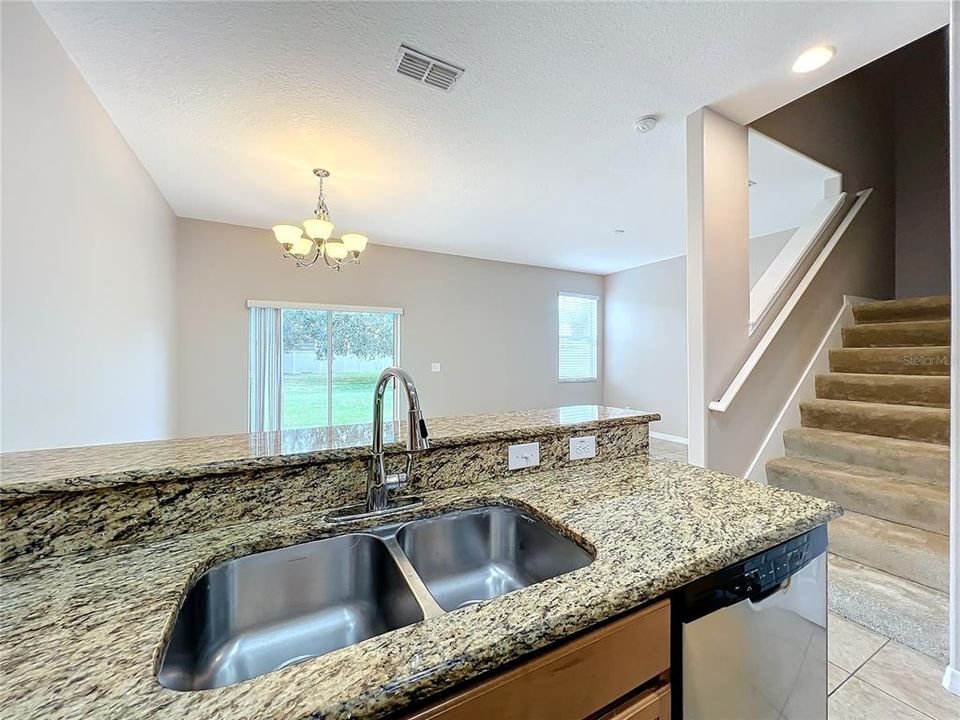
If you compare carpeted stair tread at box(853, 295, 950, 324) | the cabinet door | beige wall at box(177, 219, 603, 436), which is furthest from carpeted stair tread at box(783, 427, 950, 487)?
beige wall at box(177, 219, 603, 436)

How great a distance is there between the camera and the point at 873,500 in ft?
6.72

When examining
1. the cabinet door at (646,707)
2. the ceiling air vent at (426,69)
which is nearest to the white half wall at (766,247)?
the ceiling air vent at (426,69)

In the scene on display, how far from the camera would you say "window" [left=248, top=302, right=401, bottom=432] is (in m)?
4.48

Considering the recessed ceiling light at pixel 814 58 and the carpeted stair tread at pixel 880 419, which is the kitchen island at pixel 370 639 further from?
the recessed ceiling light at pixel 814 58

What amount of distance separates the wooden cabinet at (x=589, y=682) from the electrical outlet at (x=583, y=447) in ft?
2.10

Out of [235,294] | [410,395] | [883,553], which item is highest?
[235,294]

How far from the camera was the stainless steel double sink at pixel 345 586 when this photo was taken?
77 cm

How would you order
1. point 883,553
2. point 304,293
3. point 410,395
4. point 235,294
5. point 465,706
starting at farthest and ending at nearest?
point 304,293
point 235,294
point 883,553
point 410,395
point 465,706

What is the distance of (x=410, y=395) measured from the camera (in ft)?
3.03

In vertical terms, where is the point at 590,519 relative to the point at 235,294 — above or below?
below

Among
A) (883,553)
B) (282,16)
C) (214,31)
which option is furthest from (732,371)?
(214,31)

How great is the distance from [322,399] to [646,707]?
462 centimetres

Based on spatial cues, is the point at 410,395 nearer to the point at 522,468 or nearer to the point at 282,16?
the point at 522,468

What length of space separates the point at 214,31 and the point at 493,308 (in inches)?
174
